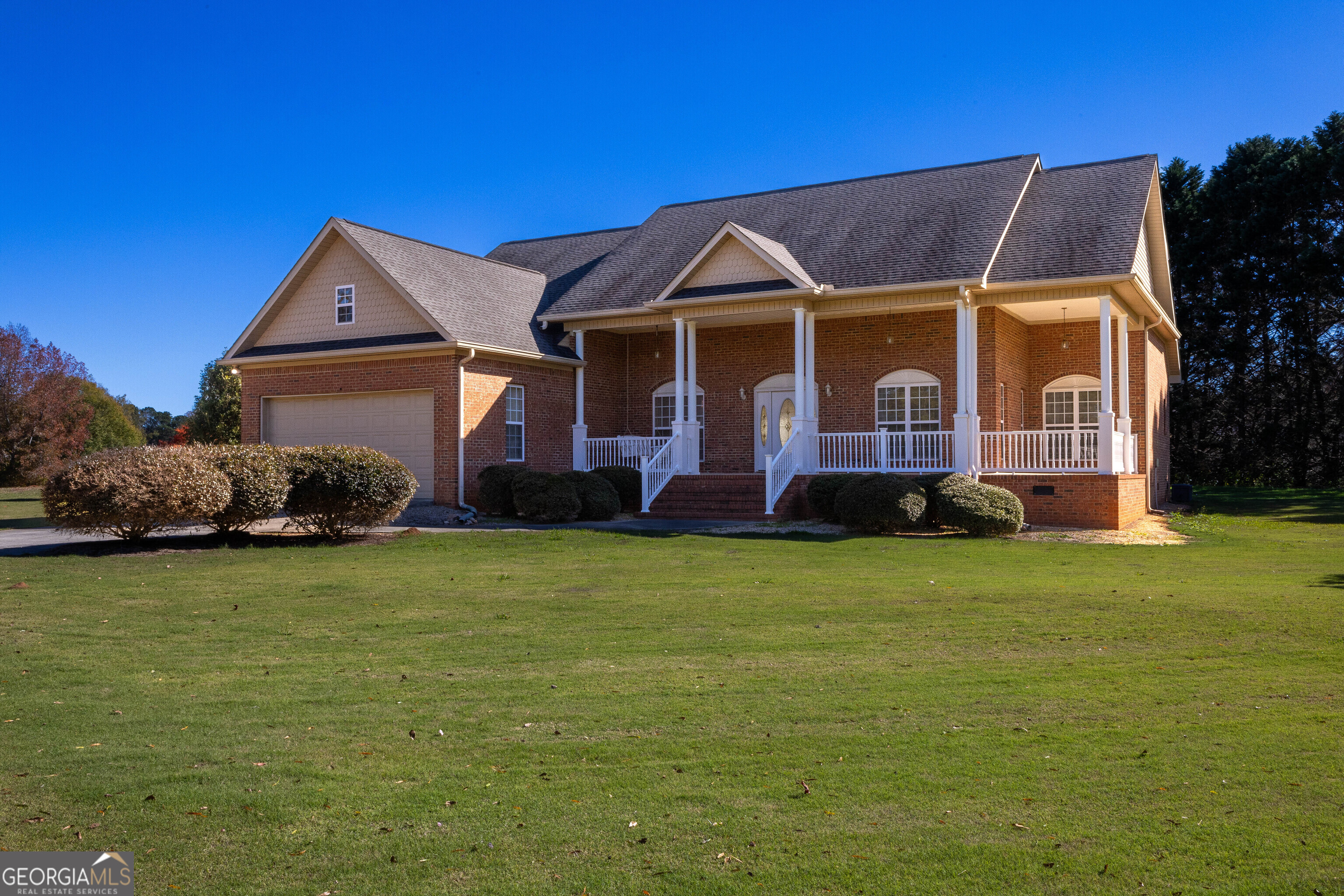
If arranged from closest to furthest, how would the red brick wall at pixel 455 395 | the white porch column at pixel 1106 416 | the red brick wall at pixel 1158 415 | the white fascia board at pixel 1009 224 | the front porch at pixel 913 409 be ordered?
1. the white porch column at pixel 1106 416
2. the front porch at pixel 913 409
3. the white fascia board at pixel 1009 224
4. the red brick wall at pixel 455 395
5. the red brick wall at pixel 1158 415

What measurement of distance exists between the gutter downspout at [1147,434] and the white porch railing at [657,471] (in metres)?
10.5

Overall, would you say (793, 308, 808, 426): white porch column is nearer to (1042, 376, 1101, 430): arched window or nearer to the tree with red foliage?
(1042, 376, 1101, 430): arched window

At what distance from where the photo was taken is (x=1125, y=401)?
2075 centimetres

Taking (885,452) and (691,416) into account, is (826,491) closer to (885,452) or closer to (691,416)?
(885,452)

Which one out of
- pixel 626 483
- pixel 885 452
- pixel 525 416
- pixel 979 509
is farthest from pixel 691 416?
pixel 979 509

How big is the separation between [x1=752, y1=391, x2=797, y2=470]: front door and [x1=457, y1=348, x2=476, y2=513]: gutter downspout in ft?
22.1

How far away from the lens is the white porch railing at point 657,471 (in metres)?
20.9

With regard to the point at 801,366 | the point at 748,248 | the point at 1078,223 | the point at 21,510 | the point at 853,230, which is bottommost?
the point at 21,510

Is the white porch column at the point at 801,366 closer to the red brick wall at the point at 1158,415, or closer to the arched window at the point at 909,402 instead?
the arched window at the point at 909,402

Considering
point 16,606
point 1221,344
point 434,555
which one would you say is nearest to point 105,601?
point 16,606

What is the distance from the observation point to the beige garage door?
2158 cm

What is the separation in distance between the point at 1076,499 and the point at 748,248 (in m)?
8.20

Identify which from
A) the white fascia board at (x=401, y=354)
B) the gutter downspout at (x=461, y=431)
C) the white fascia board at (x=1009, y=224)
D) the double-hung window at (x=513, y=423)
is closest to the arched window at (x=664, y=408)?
the white fascia board at (x=401, y=354)

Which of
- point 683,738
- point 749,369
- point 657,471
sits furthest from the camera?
point 749,369
